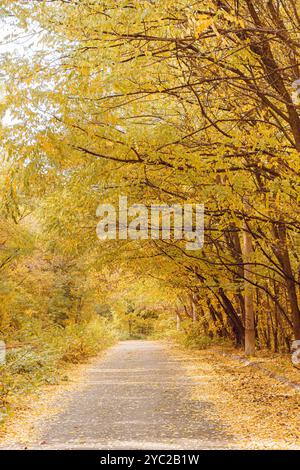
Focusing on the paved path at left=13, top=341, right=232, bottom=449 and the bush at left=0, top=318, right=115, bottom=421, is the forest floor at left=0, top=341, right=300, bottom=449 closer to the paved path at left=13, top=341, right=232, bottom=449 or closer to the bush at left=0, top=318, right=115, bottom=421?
the paved path at left=13, top=341, right=232, bottom=449

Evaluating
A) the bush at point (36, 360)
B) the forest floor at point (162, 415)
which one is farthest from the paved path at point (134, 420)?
the bush at point (36, 360)

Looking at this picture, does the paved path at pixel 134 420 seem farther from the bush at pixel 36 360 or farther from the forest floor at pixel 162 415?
the bush at pixel 36 360

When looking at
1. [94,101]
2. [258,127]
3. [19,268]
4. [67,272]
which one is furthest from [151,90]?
[67,272]

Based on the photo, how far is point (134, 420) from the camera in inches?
313

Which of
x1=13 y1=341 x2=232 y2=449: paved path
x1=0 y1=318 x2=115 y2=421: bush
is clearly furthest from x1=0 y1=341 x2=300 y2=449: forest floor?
x1=0 y1=318 x2=115 y2=421: bush

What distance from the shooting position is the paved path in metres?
6.48

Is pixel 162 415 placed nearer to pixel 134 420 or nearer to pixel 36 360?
pixel 134 420

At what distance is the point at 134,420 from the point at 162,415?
545 mm

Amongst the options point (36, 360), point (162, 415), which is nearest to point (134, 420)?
point (162, 415)

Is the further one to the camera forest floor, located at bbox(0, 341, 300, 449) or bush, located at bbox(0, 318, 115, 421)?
bush, located at bbox(0, 318, 115, 421)

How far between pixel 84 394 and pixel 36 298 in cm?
1418

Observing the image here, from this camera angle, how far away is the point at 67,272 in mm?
26266

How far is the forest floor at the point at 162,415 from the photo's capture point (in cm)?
655

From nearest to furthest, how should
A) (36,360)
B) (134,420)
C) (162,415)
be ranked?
(134,420)
(162,415)
(36,360)
